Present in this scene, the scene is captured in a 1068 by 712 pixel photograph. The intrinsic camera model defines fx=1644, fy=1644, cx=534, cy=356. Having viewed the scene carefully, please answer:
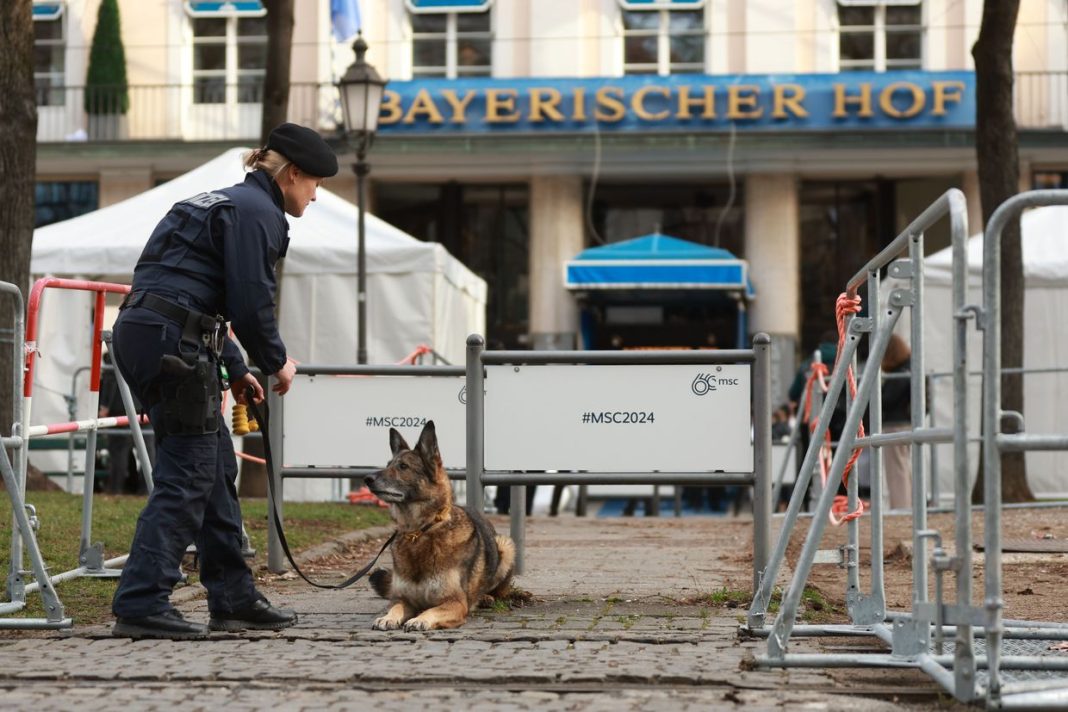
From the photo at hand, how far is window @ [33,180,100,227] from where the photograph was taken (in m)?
31.0

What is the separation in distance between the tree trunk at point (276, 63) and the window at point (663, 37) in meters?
14.3

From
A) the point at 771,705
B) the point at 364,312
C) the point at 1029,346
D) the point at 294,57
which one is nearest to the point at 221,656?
the point at 771,705

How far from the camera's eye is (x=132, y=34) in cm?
→ 3059

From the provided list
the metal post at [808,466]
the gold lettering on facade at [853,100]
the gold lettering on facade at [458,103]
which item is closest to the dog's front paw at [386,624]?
the metal post at [808,466]

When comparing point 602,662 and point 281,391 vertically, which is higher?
point 281,391

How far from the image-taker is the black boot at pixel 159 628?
620 cm

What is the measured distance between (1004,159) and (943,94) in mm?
12782

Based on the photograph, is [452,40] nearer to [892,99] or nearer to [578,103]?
[578,103]

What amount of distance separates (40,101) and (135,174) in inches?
89.6

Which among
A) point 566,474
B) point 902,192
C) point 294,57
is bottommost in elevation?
point 566,474

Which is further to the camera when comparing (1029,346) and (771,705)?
(1029,346)

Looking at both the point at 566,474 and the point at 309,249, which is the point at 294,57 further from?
the point at 566,474

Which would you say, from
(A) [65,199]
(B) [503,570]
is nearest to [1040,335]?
(B) [503,570]

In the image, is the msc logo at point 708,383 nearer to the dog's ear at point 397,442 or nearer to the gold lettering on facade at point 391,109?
the dog's ear at point 397,442
